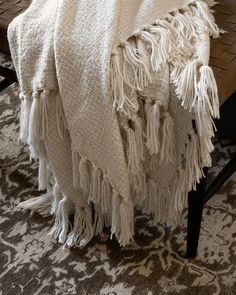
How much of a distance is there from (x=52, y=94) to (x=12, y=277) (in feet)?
1.32

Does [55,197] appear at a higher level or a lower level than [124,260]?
higher

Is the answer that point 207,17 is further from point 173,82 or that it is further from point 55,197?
point 55,197

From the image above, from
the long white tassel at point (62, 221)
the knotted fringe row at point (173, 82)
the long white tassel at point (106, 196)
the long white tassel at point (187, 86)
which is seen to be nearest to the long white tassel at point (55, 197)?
the long white tassel at point (62, 221)

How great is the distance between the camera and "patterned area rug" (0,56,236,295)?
3.23 ft

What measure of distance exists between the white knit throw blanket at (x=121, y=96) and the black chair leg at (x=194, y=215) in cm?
3

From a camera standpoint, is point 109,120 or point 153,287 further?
point 153,287

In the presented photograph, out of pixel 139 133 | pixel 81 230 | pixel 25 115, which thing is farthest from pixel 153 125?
pixel 81 230

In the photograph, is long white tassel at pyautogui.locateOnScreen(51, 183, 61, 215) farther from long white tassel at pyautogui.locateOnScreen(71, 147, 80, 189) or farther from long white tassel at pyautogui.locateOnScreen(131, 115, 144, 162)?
long white tassel at pyautogui.locateOnScreen(131, 115, 144, 162)

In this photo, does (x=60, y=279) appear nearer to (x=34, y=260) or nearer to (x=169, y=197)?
(x=34, y=260)

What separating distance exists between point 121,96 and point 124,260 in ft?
1.31

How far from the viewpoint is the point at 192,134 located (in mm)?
798

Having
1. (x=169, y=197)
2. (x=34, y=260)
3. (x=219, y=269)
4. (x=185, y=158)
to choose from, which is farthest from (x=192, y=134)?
(x=34, y=260)

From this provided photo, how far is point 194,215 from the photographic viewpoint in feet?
3.09

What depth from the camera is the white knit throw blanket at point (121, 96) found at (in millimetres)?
794
